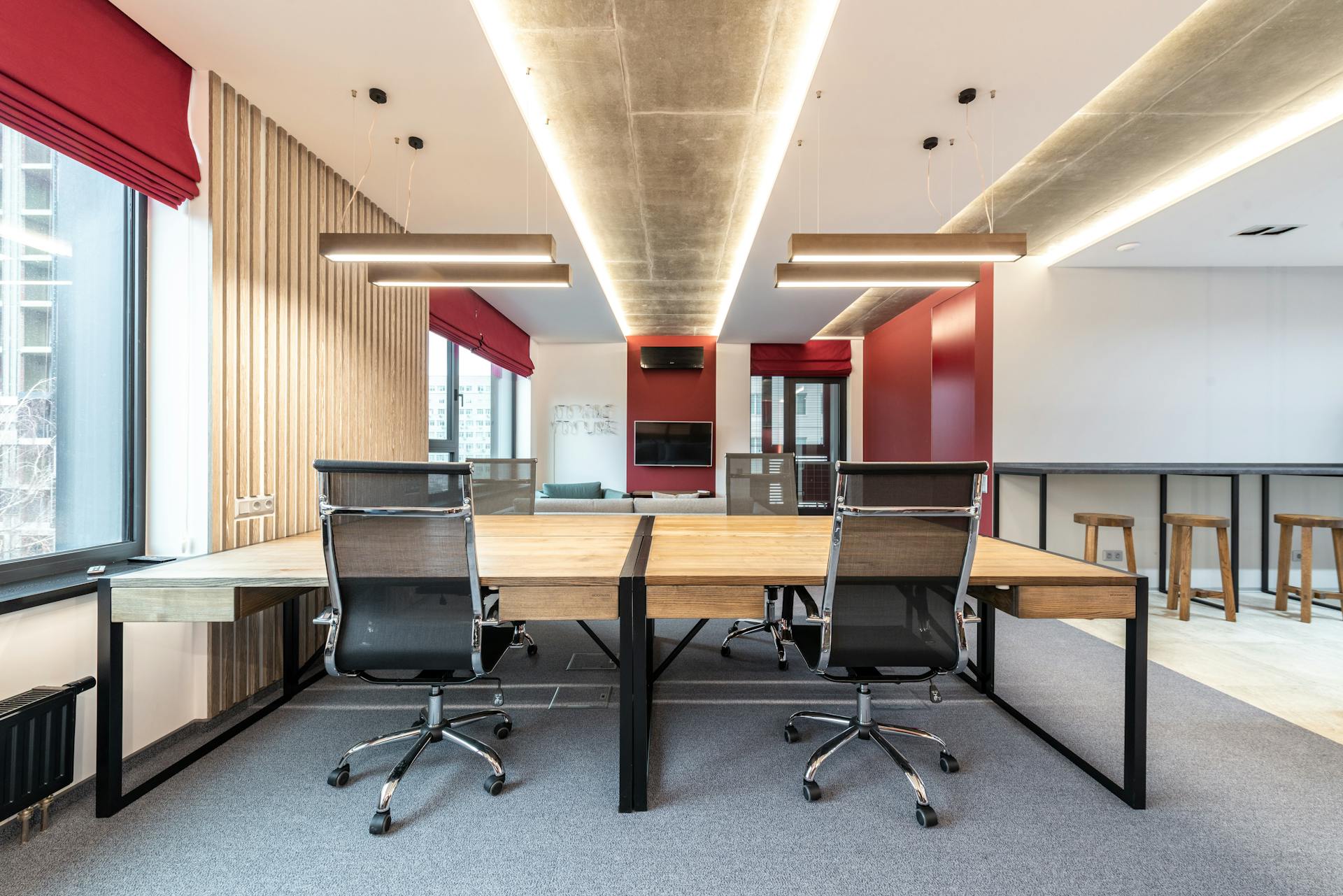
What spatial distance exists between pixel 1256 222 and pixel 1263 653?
2662 mm

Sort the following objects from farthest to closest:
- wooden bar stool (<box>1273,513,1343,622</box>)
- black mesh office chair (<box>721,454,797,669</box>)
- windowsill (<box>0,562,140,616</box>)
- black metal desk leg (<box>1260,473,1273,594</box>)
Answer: black metal desk leg (<box>1260,473,1273,594</box>) < wooden bar stool (<box>1273,513,1343,622</box>) < black mesh office chair (<box>721,454,797,669</box>) < windowsill (<box>0,562,140,616</box>)

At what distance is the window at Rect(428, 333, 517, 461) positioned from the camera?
4871 mm

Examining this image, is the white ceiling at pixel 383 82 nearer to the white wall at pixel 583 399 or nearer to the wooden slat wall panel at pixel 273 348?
the wooden slat wall panel at pixel 273 348

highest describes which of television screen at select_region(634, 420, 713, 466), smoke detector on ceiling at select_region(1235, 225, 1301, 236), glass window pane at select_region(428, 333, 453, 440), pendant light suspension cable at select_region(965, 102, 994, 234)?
→ pendant light suspension cable at select_region(965, 102, 994, 234)

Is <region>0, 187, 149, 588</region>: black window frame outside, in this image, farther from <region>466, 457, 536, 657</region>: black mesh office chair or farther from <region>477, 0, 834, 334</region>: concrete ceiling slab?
<region>477, 0, 834, 334</region>: concrete ceiling slab

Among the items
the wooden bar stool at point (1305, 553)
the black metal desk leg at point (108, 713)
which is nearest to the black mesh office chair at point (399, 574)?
the black metal desk leg at point (108, 713)

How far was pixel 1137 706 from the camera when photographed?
1.71 m

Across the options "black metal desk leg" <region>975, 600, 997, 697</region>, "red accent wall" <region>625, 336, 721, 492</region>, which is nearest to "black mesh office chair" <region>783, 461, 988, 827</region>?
"black metal desk leg" <region>975, 600, 997, 697</region>

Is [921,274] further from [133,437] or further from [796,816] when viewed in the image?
[133,437]

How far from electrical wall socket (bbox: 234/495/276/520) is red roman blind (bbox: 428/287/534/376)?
2.15 metres

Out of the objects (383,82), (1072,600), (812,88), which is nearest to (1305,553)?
(1072,600)

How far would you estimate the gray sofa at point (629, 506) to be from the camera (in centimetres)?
379

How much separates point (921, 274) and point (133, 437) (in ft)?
12.0

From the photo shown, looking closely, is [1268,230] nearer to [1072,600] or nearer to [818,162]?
[818,162]
